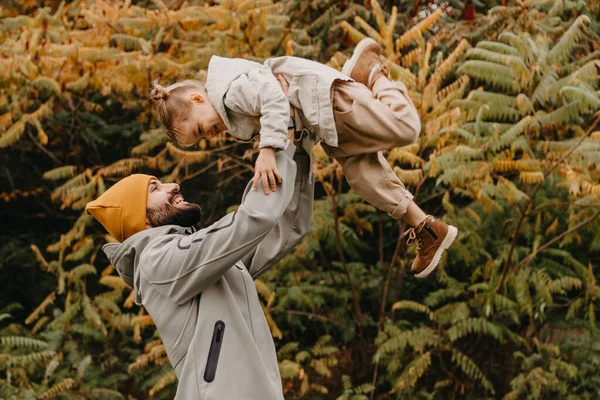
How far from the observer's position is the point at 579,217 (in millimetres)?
6121

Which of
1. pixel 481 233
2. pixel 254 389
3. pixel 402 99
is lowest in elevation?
pixel 481 233

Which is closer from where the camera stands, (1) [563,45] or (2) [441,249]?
(2) [441,249]

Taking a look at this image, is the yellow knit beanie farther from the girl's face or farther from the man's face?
the girl's face

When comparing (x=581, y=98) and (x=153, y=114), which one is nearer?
(x=581, y=98)

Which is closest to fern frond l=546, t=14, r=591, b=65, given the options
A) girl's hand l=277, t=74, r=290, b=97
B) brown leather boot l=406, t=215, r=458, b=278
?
brown leather boot l=406, t=215, r=458, b=278

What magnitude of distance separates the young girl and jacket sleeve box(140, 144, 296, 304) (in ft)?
0.23

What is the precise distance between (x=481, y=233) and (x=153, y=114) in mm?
3413

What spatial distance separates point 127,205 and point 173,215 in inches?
6.9

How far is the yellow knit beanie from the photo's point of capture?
2.88m

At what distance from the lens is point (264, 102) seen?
2580 millimetres

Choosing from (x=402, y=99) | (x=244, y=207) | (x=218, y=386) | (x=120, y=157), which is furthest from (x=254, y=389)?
(x=120, y=157)

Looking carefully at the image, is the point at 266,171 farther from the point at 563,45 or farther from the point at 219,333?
the point at 563,45

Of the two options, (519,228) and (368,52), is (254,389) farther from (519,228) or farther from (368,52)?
(519,228)

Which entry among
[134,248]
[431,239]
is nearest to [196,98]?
[134,248]
